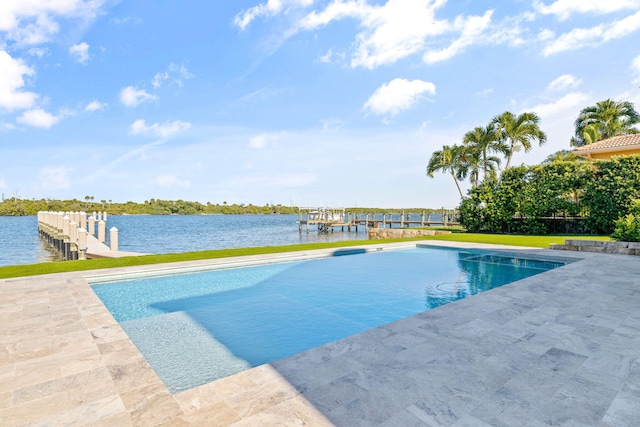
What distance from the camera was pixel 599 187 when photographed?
47.1ft

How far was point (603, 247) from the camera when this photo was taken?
9.21 m

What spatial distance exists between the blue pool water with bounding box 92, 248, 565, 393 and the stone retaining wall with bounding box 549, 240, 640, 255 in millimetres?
1917

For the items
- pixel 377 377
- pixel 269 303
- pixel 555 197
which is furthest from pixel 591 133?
pixel 377 377

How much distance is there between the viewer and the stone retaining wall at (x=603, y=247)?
8742mm

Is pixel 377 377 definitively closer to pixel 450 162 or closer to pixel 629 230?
pixel 629 230

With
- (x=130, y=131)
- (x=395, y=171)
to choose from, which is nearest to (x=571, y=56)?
(x=395, y=171)

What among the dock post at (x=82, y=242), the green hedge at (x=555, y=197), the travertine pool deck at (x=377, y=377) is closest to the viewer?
the travertine pool deck at (x=377, y=377)

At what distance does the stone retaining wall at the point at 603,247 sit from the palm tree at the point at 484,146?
13414 mm

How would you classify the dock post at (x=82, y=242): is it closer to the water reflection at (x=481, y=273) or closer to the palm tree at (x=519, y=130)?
the water reflection at (x=481, y=273)

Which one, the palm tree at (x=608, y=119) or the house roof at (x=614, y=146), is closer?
the house roof at (x=614, y=146)

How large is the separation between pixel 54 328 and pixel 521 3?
1316 centimetres

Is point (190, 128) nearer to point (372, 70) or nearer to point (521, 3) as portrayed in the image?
point (372, 70)

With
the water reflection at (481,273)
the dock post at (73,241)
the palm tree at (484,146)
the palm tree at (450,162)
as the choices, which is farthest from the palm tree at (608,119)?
the dock post at (73,241)

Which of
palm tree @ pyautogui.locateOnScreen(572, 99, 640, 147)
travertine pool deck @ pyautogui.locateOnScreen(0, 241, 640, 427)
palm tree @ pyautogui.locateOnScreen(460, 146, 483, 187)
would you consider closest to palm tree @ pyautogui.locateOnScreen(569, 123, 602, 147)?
palm tree @ pyautogui.locateOnScreen(572, 99, 640, 147)
